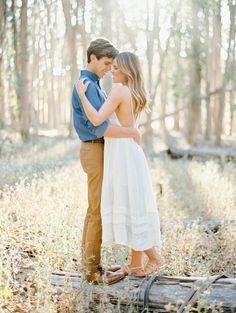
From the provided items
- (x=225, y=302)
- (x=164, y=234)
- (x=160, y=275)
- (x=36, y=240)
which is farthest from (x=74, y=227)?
(x=225, y=302)

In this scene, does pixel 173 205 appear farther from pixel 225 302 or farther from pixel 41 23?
pixel 41 23

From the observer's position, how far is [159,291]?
14.8ft

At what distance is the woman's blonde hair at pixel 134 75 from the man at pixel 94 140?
0.50 ft

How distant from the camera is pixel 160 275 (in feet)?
15.6

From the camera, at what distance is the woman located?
473cm

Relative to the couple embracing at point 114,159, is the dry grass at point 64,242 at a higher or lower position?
lower

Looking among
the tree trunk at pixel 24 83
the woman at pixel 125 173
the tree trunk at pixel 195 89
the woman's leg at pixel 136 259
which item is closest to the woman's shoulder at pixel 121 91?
the woman at pixel 125 173

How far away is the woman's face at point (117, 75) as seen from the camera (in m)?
4.79

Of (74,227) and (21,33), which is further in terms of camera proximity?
(21,33)

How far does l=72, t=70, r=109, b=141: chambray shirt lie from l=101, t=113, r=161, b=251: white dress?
16cm

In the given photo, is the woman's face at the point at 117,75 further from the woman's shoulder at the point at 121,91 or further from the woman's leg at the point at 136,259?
the woman's leg at the point at 136,259

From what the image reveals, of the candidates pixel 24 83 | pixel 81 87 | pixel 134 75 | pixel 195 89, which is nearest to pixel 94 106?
pixel 81 87

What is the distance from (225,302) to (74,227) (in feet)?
7.48

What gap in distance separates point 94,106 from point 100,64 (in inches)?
15.0
